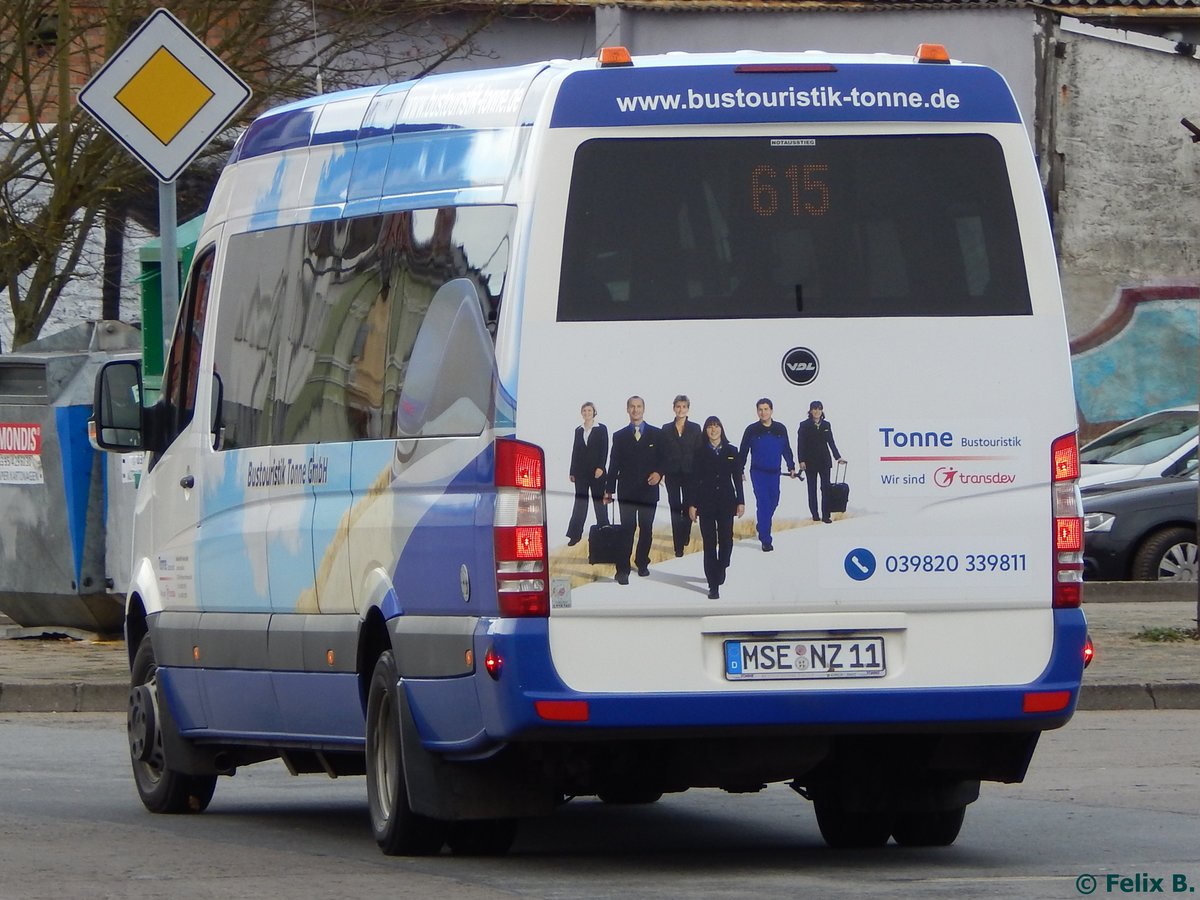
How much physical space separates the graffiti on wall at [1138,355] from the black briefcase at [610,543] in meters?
23.0

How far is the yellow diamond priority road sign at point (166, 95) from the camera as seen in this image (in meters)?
12.6

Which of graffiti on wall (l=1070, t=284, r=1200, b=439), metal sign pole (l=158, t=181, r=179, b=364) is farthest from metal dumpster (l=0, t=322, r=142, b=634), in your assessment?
graffiti on wall (l=1070, t=284, r=1200, b=439)

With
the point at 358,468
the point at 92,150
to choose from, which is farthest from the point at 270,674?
the point at 92,150

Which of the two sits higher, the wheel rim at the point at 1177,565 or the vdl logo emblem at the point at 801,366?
the vdl logo emblem at the point at 801,366

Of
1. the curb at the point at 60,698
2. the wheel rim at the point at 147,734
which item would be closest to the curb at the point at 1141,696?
the curb at the point at 60,698

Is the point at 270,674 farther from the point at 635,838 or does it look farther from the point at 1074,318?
the point at 1074,318

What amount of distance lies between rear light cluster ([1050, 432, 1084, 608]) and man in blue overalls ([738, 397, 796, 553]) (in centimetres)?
80

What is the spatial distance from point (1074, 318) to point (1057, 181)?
1.61m

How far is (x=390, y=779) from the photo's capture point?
808 centimetres

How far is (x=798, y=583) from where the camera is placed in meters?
7.41

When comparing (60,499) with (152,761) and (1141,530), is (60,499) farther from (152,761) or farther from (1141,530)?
(1141,530)

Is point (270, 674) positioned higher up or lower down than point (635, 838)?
higher up

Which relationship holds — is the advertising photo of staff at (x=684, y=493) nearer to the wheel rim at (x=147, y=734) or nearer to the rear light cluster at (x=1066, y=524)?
the rear light cluster at (x=1066, y=524)

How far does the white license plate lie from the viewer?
7383 millimetres
